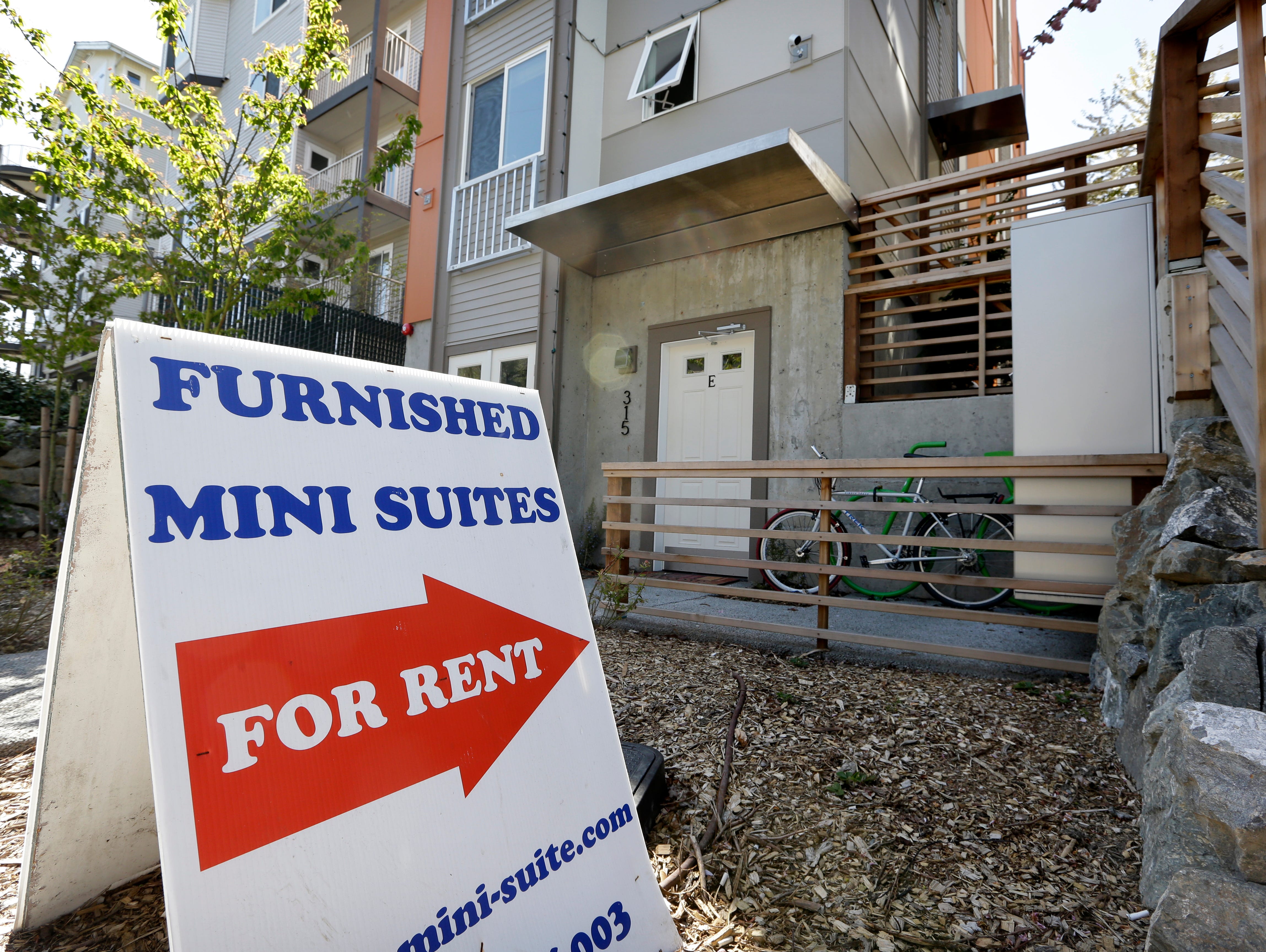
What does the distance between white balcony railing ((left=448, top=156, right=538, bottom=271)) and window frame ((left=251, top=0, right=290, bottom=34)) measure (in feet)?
30.9

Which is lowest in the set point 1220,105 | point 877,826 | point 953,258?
point 877,826

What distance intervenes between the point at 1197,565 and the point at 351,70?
616 inches

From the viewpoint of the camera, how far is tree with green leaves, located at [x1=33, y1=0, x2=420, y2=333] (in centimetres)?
482

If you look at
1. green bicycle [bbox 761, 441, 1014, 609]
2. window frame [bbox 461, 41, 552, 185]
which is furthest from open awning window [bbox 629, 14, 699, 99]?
green bicycle [bbox 761, 441, 1014, 609]

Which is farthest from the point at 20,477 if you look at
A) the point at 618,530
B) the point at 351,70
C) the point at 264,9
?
the point at 264,9

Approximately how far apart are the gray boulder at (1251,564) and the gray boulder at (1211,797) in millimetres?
433

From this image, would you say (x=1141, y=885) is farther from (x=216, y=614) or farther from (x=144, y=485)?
(x=144, y=485)

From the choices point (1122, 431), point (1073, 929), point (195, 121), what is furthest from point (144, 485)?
point (195, 121)

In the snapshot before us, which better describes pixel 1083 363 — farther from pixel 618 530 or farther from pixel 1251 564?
pixel 618 530

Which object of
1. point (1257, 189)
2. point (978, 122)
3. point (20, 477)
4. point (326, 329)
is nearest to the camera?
point (1257, 189)

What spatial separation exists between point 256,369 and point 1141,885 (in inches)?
89.5

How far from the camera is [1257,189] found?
5.41 ft

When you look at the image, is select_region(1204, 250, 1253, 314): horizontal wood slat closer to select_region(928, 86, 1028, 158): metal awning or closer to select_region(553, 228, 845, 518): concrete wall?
select_region(553, 228, 845, 518): concrete wall

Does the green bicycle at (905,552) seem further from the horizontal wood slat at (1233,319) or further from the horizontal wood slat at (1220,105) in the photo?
the horizontal wood slat at (1220,105)
